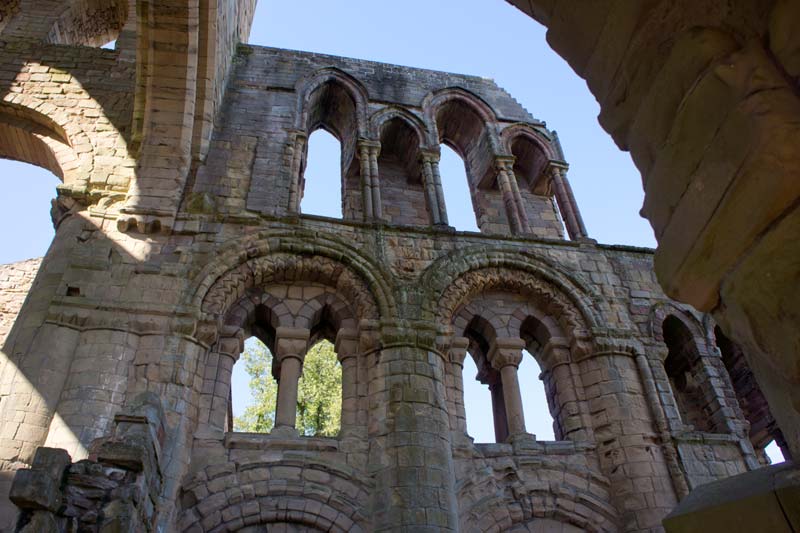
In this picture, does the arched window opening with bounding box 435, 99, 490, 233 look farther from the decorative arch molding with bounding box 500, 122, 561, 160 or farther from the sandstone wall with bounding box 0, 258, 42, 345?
the sandstone wall with bounding box 0, 258, 42, 345

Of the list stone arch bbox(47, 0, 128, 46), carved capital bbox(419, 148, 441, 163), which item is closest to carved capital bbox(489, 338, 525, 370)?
carved capital bbox(419, 148, 441, 163)

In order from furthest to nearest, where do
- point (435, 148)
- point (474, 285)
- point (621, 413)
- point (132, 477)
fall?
1. point (435, 148)
2. point (474, 285)
3. point (621, 413)
4. point (132, 477)

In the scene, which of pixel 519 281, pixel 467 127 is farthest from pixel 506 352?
pixel 467 127

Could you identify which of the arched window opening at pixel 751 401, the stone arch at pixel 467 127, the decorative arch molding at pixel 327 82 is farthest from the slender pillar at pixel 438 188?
the arched window opening at pixel 751 401

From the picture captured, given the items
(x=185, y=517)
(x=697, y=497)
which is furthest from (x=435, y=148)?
(x=697, y=497)

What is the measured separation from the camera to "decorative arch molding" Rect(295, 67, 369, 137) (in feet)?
31.9

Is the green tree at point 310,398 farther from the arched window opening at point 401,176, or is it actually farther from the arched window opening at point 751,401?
the arched window opening at point 751,401

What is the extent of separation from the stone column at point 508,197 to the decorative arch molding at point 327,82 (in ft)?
7.84

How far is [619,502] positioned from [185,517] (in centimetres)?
468

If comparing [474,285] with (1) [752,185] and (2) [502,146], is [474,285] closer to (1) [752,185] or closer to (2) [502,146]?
(2) [502,146]

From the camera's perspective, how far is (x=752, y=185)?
A: 1239 mm

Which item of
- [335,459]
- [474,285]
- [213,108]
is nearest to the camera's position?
[335,459]

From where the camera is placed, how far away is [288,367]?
696 cm

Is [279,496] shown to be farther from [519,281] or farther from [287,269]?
[519,281]
